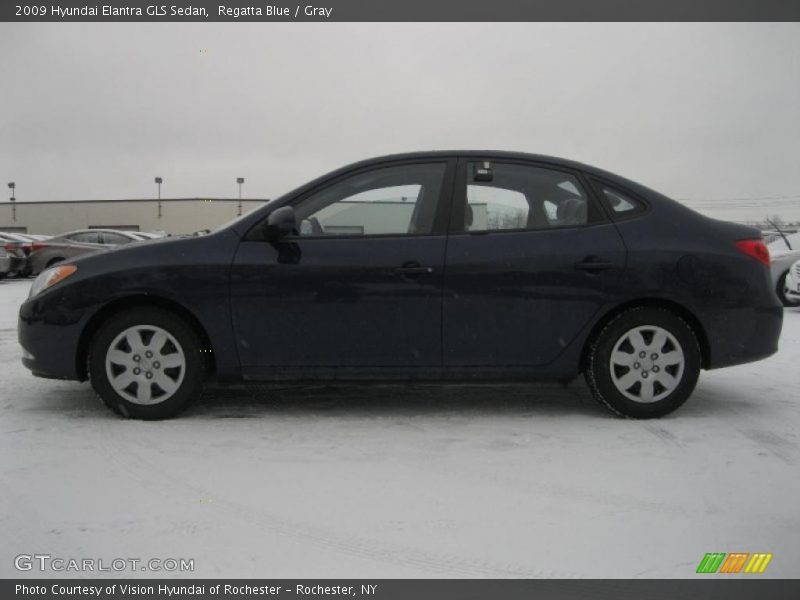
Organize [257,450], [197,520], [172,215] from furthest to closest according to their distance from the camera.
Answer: [172,215] → [257,450] → [197,520]

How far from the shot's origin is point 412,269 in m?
4.73

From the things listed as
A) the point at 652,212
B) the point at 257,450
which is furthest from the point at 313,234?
the point at 652,212

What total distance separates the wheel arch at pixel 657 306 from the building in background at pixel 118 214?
168 feet

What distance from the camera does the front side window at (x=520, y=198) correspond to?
4.90m

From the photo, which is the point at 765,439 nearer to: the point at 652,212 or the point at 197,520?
the point at 652,212

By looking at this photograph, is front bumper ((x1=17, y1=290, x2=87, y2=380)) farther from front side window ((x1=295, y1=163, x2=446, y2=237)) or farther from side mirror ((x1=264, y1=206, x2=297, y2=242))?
front side window ((x1=295, y1=163, x2=446, y2=237))

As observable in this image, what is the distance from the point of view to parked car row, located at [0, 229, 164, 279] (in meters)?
19.6

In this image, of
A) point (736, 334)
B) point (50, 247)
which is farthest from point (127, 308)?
point (50, 247)

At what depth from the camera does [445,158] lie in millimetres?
4988

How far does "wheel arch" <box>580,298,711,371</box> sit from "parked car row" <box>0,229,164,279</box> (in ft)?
54.7

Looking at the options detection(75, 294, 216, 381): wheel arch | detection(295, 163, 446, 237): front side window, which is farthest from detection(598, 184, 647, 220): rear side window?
detection(75, 294, 216, 381): wheel arch

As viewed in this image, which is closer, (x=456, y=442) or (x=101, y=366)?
(x=456, y=442)

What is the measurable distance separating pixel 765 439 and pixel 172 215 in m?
54.0
